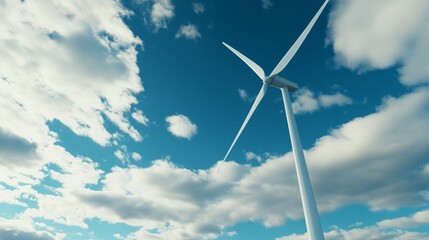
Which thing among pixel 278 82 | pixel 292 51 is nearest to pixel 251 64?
pixel 278 82

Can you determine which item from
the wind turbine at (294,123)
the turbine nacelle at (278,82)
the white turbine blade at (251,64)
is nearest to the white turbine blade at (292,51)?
the wind turbine at (294,123)

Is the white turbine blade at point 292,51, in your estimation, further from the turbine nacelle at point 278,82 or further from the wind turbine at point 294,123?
the turbine nacelle at point 278,82

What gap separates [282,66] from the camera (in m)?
61.5

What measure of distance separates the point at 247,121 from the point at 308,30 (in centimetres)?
2256

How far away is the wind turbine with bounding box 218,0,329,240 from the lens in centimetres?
4203

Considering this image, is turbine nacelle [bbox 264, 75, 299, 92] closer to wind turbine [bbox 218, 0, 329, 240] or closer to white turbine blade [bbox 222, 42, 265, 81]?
wind turbine [bbox 218, 0, 329, 240]

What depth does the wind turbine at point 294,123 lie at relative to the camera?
138ft

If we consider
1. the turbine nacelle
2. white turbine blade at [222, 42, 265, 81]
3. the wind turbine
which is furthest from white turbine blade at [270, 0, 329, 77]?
white turbine blade at [222, 42, 265, 81]

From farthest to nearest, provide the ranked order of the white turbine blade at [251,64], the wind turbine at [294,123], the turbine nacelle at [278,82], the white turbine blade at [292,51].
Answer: the white turbine blade at [251,64], the turbine nacelle at [278,82], the white turbine blade at [292,51], the wind turbine at [294,123]

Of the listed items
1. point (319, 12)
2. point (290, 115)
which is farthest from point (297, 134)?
point (319, 12)

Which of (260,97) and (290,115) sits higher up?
(260,97)

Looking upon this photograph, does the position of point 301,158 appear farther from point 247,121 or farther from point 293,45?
point 293,45

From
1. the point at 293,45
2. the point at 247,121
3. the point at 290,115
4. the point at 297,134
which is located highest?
the point at 293,45

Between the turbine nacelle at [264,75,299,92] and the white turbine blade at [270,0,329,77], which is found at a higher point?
the white turbine blade at [270,0,329,77]
